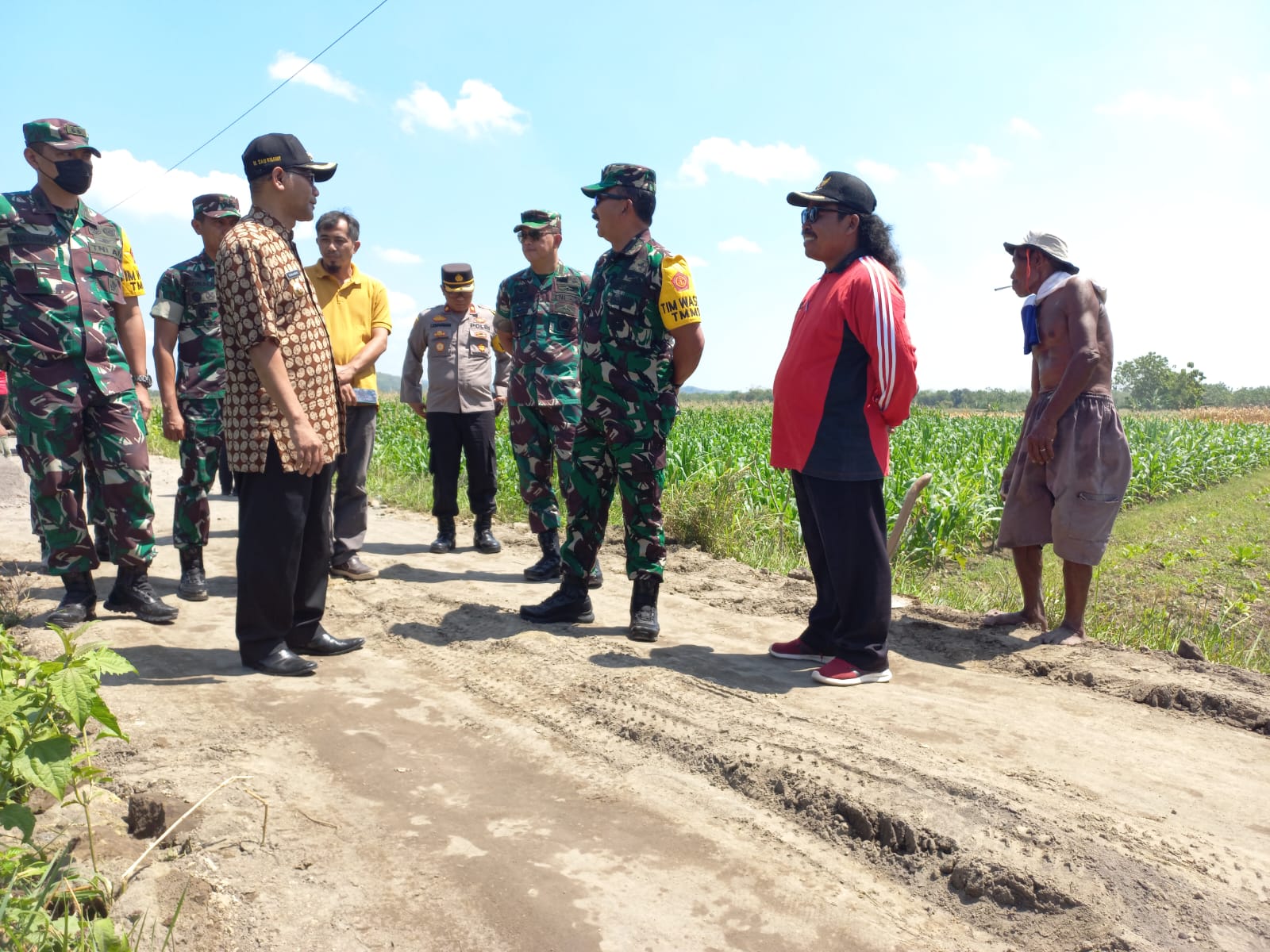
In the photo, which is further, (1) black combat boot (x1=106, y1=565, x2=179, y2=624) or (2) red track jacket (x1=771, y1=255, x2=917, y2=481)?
(1) black combat boot (x1=106, y1=565, x2=179, y2=624)

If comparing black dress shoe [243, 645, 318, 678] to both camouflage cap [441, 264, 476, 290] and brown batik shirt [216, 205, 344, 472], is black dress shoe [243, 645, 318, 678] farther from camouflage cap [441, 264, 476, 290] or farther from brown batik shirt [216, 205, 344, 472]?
camouflage cap [441, 264, 476, 290]

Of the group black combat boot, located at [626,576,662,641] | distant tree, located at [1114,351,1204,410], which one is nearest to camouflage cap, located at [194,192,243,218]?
black combat boot, located at [626,576,662,641]

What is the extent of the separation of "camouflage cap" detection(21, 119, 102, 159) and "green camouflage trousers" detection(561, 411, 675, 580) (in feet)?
8.71

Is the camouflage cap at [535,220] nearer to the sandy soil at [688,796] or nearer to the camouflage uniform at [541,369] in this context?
the camouflage uniform at [541,369]

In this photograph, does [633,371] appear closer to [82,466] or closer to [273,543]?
[273,543]

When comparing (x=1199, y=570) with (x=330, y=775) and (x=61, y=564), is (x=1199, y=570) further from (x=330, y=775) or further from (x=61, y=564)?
(x=61, y=564)

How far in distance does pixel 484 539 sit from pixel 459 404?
102 centimetres

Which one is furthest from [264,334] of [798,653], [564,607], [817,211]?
[798,653]

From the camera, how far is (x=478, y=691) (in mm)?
3816

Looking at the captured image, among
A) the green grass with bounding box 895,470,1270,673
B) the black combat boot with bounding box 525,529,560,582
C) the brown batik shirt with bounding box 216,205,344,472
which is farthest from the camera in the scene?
the black combat boot with bounding box 525,529,560,582

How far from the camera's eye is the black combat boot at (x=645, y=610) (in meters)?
4.57

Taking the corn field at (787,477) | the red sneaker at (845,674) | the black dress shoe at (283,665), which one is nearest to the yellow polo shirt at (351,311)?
the black dress shoe at (283,665)

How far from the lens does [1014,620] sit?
4941mm

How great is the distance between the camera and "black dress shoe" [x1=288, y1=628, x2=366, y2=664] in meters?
4.25
